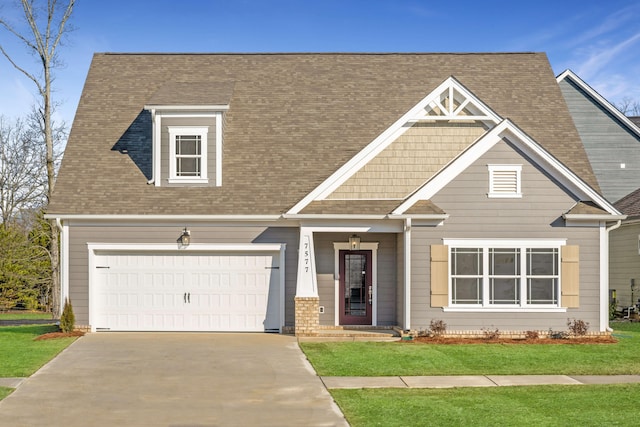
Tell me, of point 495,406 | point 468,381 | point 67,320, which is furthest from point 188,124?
point 495,406

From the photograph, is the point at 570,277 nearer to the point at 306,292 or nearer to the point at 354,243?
the point at 354,243

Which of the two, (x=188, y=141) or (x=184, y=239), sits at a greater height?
(x=188, y=141)

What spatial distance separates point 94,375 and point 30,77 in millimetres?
17732

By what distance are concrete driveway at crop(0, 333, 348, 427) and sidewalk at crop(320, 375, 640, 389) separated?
22.6 inches

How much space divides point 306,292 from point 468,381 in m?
6.60

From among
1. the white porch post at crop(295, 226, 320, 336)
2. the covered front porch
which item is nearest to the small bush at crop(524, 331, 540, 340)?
the covered front porch

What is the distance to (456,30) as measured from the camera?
26703 millimetres

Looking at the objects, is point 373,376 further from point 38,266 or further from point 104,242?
point 38,266

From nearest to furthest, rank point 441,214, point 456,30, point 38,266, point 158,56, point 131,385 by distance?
point 131,385, point 441,214, point 158,56, point 456,30, point 38,266

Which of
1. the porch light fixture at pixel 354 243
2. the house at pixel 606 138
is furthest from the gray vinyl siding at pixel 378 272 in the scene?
the house at pixel 606 138

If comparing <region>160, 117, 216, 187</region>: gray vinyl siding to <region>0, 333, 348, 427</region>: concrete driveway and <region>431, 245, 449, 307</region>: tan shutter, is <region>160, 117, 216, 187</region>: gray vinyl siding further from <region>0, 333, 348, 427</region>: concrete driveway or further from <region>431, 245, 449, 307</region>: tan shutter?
<region>431, 245, 449, 307</region>: tan shutter

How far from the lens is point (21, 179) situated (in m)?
37.3

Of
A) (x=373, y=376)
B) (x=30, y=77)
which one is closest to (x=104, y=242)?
(x=373, y=376)

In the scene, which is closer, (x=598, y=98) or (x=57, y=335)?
(x=57, y=335)
